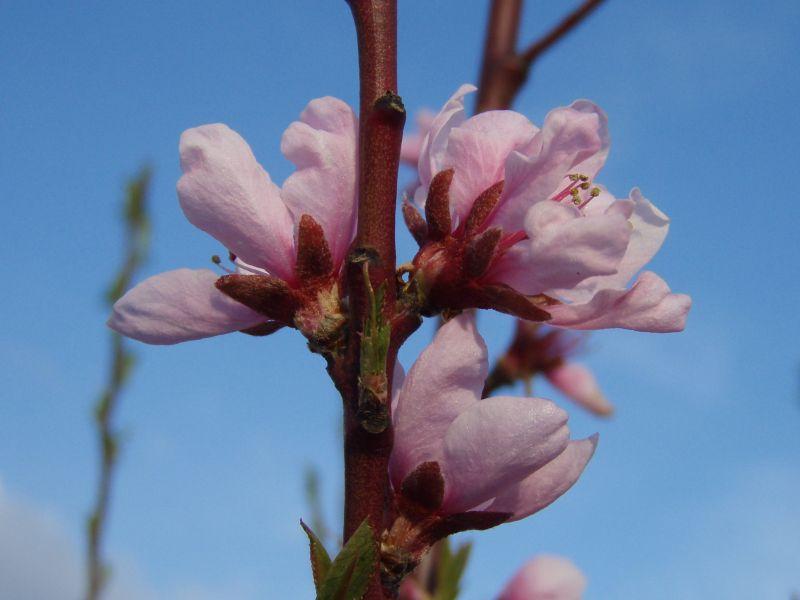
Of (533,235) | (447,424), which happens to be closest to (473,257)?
(533,235)

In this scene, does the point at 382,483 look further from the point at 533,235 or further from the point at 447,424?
the point at 533,235

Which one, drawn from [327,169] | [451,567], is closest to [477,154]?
[327,169]

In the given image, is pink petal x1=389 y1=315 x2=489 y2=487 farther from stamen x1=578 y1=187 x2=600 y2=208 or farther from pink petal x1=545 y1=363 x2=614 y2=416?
pink petal x1=545 y1=363 x2=614 y2=416

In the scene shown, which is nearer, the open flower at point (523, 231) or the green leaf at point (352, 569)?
the green leaf at point (352, 569)

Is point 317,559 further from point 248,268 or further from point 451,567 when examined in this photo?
point 451,567

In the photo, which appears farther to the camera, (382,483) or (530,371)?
(530,371)

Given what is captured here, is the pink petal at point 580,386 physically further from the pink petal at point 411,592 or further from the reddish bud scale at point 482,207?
the reddish bud scale at point 482,207

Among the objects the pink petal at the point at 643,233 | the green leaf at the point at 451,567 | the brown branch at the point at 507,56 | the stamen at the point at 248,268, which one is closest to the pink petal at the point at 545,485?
the pink petal at the point at 643,233
